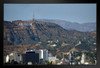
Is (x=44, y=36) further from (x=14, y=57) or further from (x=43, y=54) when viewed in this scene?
(x=14, y=57)

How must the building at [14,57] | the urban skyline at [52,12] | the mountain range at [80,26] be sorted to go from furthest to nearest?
the mountain range at [80,26] < the urban skyline at [52,12] < the building at [14,57]

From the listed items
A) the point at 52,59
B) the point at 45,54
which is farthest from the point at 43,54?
the point at 52,59

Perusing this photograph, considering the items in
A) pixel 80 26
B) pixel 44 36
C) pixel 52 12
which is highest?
pixel 52 12

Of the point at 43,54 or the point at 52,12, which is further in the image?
the point at 52,12

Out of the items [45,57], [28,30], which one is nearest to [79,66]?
[45,57]

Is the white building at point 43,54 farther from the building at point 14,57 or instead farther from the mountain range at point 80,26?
Answer: the mountain range at point 80,26

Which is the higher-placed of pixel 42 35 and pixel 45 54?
pixel 42 35

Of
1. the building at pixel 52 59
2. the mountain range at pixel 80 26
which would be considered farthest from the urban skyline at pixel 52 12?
the building at pixel 52 59

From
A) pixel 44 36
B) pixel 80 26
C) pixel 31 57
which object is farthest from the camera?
pixel 80 26

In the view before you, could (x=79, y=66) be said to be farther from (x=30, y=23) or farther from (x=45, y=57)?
(x=30, y=23)
